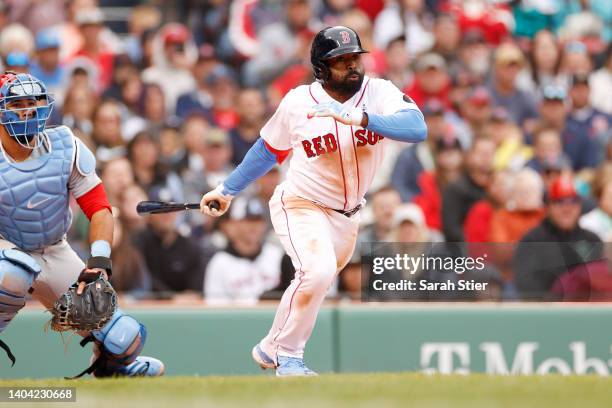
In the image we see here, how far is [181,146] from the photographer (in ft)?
41.2

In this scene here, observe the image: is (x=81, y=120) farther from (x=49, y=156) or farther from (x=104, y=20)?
(x=49, y=156)

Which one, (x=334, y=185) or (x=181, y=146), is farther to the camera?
(x=181, y=146)

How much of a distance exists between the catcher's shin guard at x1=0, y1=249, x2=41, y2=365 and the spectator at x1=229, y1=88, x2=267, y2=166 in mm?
5597

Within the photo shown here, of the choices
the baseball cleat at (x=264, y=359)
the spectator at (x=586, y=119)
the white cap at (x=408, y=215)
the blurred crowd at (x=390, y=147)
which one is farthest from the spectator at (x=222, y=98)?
the baseball cleat at (x=264, y=359)

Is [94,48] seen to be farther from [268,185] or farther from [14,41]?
[268,185]

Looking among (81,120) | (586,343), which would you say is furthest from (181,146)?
(586,343)

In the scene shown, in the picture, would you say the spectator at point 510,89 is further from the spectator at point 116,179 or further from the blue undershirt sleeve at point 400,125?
the blue undershirt sleeve at point 400,125

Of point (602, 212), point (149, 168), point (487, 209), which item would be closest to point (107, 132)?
point (149, 168)

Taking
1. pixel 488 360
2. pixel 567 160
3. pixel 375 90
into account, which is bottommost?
pixel 488 360

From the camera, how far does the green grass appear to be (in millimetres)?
5773

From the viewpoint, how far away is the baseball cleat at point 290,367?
750 centimetres

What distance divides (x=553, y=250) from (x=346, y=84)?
3.04 m

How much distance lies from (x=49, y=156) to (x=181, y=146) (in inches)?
205

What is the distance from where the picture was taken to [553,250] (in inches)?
388
